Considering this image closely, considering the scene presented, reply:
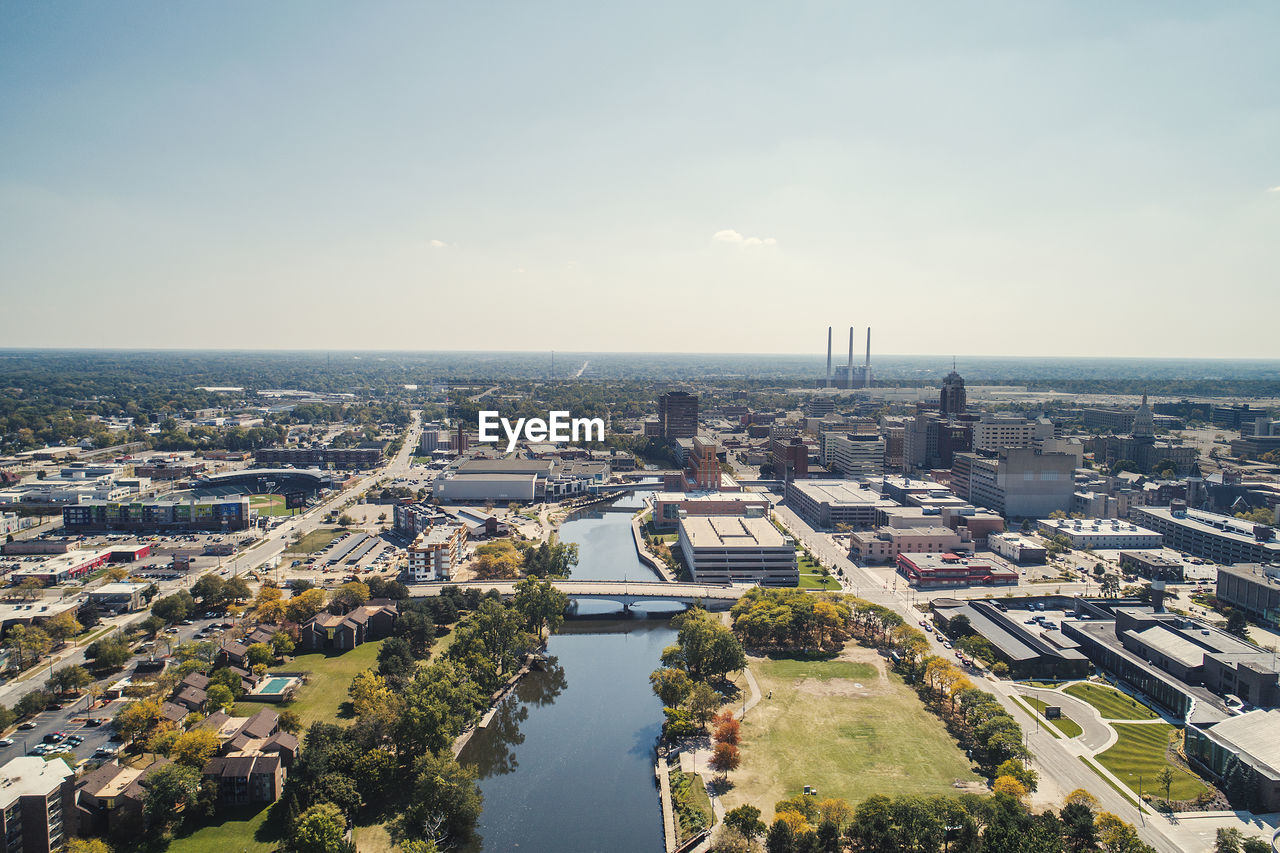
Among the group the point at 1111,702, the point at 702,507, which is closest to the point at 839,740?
the point at 1111,702

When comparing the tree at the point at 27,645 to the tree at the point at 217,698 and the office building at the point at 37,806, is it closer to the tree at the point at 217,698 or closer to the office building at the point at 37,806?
the tree at the point at 217,698

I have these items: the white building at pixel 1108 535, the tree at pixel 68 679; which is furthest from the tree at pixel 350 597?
the white building at pixel 1108 535

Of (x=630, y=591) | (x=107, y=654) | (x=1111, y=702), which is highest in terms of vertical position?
(x=107, y=654)

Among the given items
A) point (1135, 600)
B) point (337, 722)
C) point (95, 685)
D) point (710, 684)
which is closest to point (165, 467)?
point (95, 685)

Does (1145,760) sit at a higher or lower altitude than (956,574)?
lower

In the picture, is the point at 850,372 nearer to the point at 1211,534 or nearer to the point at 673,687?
the point at 1211,534
